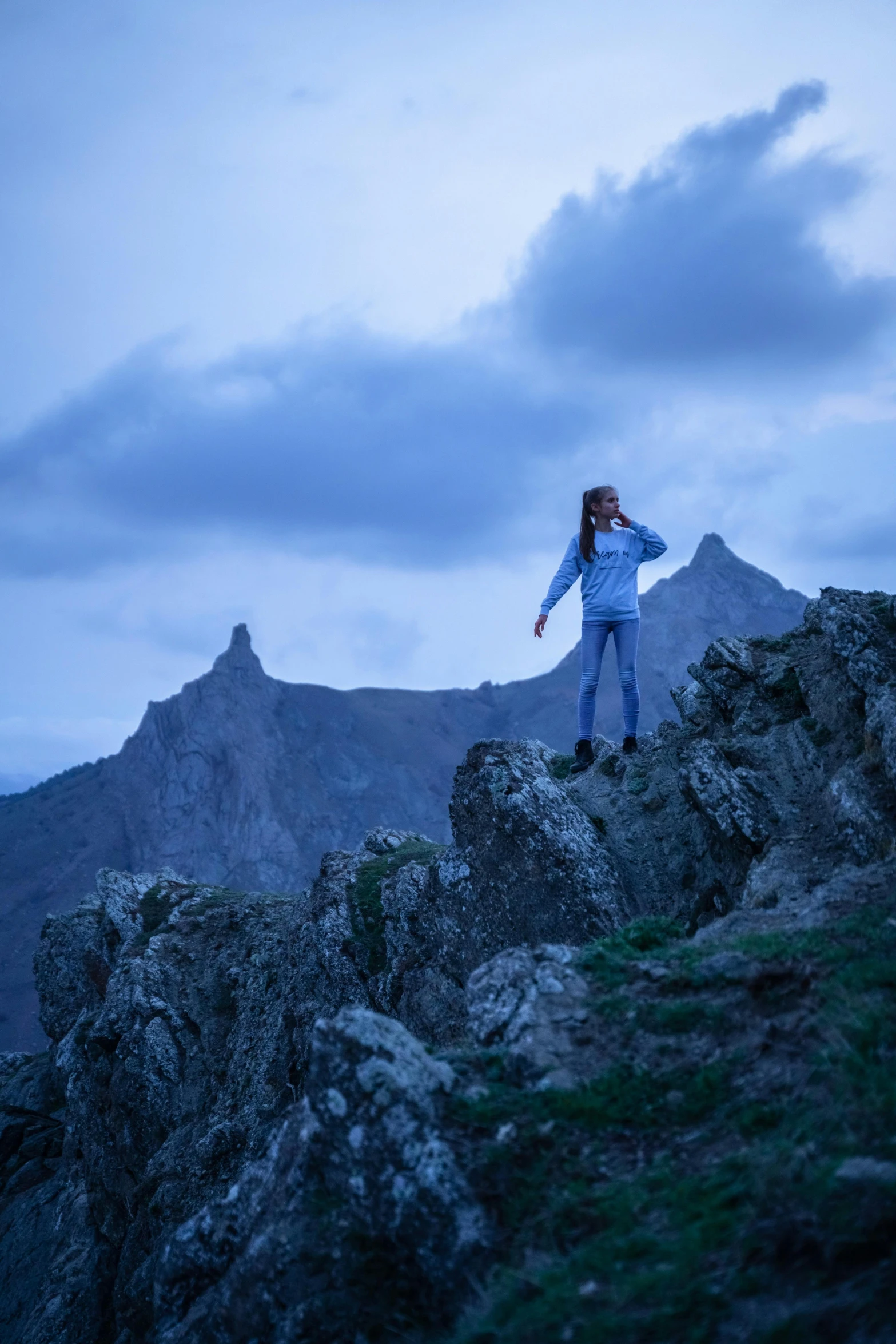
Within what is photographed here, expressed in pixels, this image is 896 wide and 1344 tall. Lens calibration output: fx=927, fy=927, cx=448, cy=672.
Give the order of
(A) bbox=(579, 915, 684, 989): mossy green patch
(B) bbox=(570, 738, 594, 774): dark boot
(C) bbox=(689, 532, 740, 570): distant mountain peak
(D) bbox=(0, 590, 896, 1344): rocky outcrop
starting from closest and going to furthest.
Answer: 1. (D) bbox=(0, 590, 896, 1344): rocky outcrop
2. (A) bbox=(579, 915, 684, 989): mossy green patch
3. (B) bbox=(570, 738, 594, 774): dark boot
4. (C) bbox=(689, 532, 740, 570): distant mountain peak

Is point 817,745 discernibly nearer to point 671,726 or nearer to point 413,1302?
point 671,726

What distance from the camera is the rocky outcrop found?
518cm

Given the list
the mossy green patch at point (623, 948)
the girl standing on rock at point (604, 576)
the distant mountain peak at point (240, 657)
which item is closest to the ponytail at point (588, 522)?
the girl standing on rock at point (604, 576)

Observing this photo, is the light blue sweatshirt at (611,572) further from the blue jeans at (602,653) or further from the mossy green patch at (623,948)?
the mossy green patch at (623,948)

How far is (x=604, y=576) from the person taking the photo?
1463 cm

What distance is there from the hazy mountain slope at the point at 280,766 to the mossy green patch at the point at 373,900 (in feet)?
313

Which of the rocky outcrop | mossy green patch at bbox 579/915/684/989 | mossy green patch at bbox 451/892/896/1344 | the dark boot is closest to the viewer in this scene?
mossy green patch at bbox 451/892/896/1344

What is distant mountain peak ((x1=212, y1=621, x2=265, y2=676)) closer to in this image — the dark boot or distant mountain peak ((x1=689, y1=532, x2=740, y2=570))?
distant mountain peak ((x1=689, y1=532, x2=740, y2=570))

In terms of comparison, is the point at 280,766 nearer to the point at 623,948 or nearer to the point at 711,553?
the point at 711,553

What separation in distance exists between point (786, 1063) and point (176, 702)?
13704 centimetres

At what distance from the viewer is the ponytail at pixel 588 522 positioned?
47.9 feet

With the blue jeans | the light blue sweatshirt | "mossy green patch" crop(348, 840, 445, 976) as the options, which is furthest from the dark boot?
"mossy green patch" crop(348, 840, 445, 976)

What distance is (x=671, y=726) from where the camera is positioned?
56.5 ft

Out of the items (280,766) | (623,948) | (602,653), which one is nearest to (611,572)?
(602,653)
